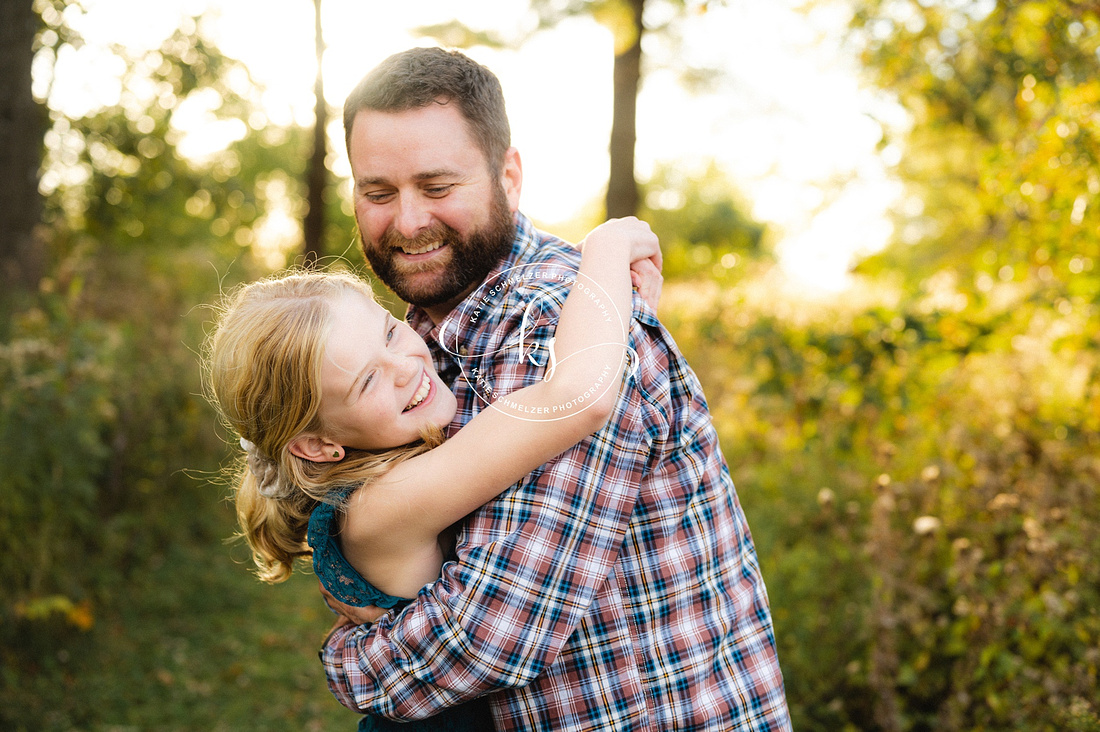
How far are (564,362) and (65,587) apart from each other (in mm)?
4063

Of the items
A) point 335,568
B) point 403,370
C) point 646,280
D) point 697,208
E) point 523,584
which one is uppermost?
point 646,280

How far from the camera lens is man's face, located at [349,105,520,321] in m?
1.85

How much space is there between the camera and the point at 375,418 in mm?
1614

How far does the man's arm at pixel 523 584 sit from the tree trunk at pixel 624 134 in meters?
7.71

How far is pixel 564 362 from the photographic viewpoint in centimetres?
145

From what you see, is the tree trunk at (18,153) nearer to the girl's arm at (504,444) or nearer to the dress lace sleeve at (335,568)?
the dress lace sleeve at (335,568)

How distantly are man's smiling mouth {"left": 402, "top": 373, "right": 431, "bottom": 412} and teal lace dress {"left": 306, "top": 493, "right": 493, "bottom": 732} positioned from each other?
275 millimetres

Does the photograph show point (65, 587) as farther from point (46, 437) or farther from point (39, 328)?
point (39, 328)

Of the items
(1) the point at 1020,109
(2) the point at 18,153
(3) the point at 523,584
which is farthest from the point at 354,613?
(2) the point at 18,153

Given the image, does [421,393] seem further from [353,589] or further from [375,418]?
[353,589]

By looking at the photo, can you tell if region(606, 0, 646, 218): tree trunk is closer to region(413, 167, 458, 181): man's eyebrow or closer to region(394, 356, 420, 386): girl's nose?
region(413, 167, 458, 181): man's eyebrow

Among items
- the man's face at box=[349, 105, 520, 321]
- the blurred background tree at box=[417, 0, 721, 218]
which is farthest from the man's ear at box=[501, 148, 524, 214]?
the blurred background tree at box=[417, 0, 721, 218]

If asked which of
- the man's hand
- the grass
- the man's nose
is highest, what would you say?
the man's nose

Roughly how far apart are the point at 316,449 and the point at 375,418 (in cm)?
19
